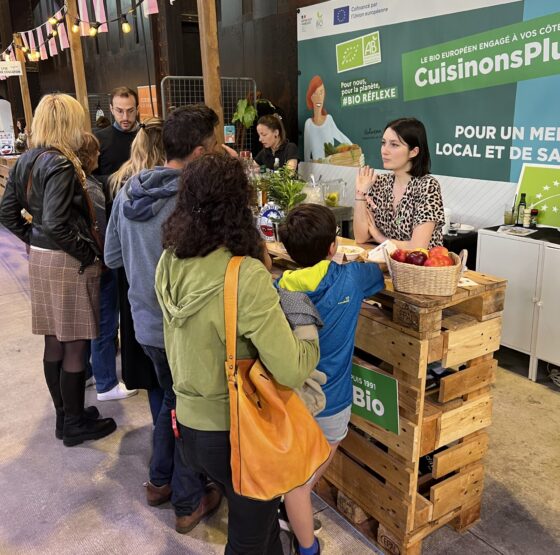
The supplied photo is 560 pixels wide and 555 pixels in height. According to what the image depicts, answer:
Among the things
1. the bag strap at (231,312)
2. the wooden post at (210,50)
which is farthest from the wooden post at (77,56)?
the bag strap at (231,312)

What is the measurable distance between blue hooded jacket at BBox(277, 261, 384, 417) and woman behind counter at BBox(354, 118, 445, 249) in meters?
0.59

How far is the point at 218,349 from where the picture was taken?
156 centimetres

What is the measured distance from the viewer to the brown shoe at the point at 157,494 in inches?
102

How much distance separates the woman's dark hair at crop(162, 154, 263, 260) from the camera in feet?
4.98

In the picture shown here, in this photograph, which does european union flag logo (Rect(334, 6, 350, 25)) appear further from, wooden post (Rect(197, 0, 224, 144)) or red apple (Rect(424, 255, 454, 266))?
red apple (Rect(424, 255, 454, 266))

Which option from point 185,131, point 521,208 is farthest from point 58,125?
point 521,208

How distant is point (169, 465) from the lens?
101 inches

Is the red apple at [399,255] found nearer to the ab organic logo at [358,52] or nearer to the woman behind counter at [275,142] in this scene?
the woman behind counter at [275,142]

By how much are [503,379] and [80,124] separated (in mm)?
3024

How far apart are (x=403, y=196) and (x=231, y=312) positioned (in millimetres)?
1362

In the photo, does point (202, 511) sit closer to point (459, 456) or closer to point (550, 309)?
point (459, 456)

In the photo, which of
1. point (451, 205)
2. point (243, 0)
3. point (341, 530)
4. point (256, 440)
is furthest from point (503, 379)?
point (243, 0)

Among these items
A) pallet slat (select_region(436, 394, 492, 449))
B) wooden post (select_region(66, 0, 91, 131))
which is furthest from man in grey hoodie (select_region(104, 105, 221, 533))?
wooden post (select_region(66, 0, 91, 131))

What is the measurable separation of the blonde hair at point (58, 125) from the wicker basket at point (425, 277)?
1663 millimetres
